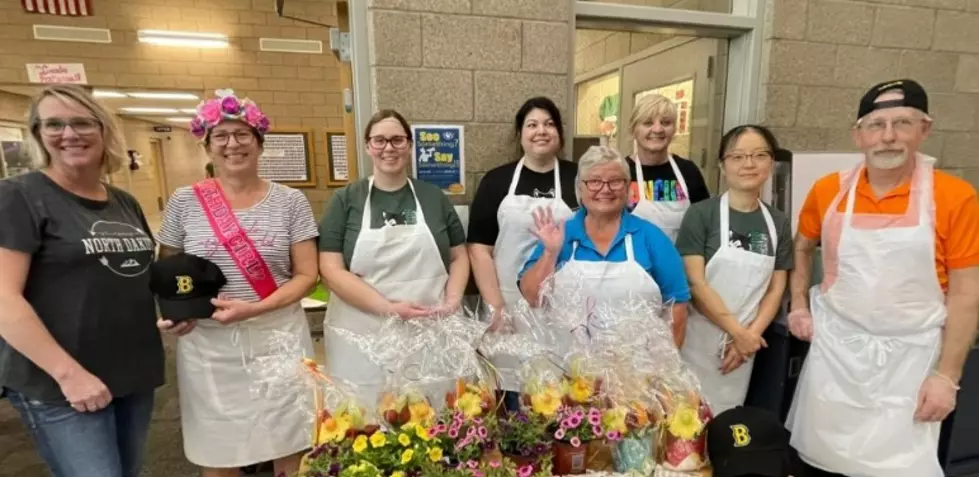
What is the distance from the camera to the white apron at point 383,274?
5.80 ft

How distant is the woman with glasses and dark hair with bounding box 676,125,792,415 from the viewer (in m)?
1.79

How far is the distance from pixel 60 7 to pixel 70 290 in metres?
4.93

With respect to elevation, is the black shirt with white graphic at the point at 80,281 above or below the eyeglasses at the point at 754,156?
below

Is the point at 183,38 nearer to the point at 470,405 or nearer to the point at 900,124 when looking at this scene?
the point at 470,405

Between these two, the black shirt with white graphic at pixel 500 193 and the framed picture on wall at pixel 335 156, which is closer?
the black shirt with white graphic at pixel 500 193

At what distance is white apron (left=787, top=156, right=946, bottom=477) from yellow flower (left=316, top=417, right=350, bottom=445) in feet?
5.07

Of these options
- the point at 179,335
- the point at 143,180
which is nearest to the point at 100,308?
the point at 179,335

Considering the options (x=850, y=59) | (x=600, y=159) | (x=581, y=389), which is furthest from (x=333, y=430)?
(x=850, y=59)

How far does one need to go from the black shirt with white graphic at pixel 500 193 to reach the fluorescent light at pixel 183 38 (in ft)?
15.3

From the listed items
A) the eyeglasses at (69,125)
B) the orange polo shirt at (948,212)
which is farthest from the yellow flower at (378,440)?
the orange polo shirt at (948,212)

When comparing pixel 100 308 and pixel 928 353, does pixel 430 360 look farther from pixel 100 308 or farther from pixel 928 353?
pixel 928 353

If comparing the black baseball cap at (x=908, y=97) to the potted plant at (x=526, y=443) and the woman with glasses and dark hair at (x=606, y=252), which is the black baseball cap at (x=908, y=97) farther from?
the potted plant at (x=526, y=443)

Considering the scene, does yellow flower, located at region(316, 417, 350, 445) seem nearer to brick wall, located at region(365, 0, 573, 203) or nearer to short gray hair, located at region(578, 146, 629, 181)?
short gray hair, located at region(578, 146, 629, 181)

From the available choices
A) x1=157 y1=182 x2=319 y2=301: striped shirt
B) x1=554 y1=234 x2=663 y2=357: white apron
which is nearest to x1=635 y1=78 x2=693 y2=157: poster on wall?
x1=554 y1=234 x2=663 y2=357: white apron
